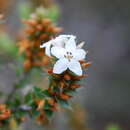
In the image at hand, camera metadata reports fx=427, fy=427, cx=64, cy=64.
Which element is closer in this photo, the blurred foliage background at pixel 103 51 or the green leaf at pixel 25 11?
the green leaf at pixel 25 11

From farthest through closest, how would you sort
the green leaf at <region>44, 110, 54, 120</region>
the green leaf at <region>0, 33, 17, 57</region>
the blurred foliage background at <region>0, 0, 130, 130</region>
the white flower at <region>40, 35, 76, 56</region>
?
the blurred foliage background at <region>0, 0, 130, 130</region>, the green leaf at <region>0, 33, 17, 57</region>, the green leaf at <region>44, 110, 54, 120</region>, the white flower at <region>40, 35, 76, 56</region>

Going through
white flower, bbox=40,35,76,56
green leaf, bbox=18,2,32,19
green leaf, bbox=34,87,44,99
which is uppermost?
green leaf, bbox=18,2,32,19

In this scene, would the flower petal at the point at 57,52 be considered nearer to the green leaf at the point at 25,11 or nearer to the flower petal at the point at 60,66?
the flower petal at the point at 60,66

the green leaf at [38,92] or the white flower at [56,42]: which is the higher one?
the white flower at [56,42]

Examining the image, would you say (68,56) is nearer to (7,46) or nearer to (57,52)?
(57,52)

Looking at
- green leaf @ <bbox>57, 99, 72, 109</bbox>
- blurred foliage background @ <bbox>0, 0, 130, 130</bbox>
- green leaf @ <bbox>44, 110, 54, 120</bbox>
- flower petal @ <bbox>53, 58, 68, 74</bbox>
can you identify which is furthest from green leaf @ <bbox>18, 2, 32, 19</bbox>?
blurred foliage background @ <bbox>0, 0, 130, 130</bbox>

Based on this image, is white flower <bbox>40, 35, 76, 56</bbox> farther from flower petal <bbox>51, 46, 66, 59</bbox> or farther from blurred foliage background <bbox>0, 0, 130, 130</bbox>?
blurred foliage background <bbox>0, 0, 130, 130</bbox>

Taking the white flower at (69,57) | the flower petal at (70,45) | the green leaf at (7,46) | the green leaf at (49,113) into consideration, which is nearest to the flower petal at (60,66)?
the white flower at (69,57)

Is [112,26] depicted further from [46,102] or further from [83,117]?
[46,102]
